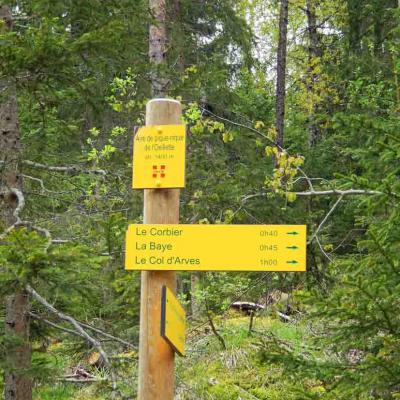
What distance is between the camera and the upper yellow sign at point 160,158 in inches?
134

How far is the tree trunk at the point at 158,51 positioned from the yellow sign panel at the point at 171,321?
17.2ft

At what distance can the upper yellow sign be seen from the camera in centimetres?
340

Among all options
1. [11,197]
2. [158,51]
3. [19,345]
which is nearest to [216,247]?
[19,345]

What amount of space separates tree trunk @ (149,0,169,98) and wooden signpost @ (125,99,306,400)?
4978 mm

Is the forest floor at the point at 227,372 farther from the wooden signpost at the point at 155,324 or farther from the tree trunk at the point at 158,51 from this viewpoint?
the wooden signpost at the point at 155,324

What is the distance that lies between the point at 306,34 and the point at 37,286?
1625 cm

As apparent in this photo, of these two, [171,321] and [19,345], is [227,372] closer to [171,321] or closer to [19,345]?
[19,345]

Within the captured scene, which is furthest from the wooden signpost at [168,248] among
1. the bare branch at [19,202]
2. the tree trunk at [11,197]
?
the tree trunk at [11,197]

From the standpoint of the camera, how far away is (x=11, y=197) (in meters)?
5.66

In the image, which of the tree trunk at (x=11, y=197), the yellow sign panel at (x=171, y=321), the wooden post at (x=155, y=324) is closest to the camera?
the yellow sign panel at (x=171, y=321)

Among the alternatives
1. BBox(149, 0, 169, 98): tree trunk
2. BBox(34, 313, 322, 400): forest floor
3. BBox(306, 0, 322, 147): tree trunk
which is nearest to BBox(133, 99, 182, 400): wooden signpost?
BBox(34, 313, 322, 400): forest floor

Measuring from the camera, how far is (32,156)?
628cm

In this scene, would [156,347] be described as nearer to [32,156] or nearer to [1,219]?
[1,219]

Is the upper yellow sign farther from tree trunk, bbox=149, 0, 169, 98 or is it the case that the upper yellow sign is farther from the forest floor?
tree trunk, bbox=149, 0, 169, 98
